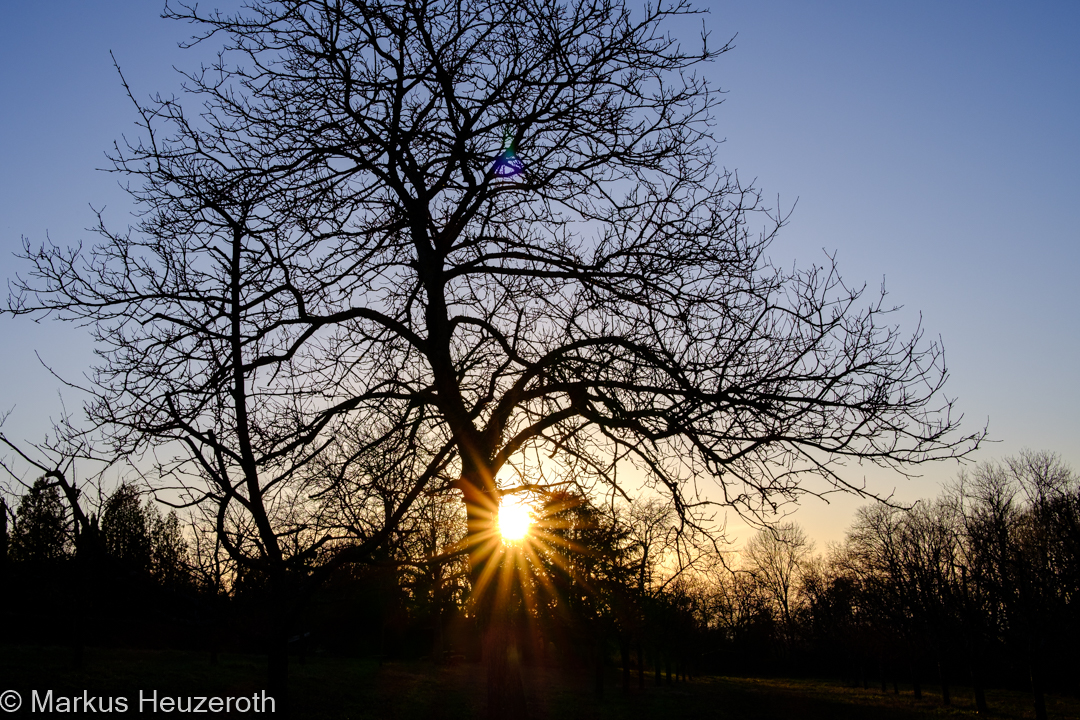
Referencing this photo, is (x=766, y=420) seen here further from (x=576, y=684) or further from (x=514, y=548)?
(x=576, y=684)

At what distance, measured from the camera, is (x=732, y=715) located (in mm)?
23484

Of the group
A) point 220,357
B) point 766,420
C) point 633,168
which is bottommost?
point 766,420

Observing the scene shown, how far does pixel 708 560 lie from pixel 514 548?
221 centimetres

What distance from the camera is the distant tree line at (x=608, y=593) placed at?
4121 mm

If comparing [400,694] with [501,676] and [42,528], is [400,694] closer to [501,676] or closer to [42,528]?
[501,676]

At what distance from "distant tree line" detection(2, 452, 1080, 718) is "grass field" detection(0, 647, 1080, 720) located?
1.23 m

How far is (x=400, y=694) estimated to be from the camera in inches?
961

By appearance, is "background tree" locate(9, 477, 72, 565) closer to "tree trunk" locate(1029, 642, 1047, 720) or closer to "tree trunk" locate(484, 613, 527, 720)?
"tree trunk" locate(484, 613, 527, 720)

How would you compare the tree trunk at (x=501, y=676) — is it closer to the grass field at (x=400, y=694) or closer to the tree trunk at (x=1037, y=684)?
the grass field at (x=400, y=694)

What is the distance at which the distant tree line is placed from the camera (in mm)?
4121

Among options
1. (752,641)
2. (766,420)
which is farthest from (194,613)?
(752,641)

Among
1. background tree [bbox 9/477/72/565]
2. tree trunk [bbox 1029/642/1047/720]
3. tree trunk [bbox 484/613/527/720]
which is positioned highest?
background tree [bbox 9/477/72/565]

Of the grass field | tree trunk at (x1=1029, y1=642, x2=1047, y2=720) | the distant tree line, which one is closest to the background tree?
the distant tree line

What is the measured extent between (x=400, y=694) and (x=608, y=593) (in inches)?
765
